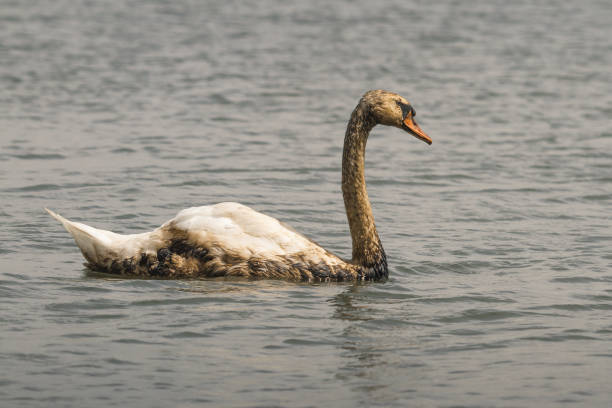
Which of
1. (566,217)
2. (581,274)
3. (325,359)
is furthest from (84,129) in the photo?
(325,359)

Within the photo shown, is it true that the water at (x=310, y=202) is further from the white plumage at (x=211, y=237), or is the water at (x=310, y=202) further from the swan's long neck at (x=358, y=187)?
the swan's long neck at (x=358, y=187)

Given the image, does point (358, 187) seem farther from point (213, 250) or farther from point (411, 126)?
point (213, 250)

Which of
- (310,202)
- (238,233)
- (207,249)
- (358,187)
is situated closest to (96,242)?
(207,249)

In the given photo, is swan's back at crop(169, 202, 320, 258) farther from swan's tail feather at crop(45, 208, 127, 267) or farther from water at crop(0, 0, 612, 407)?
swan's tail feather at crop(45, 208, 127, 267)

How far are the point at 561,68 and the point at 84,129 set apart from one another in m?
10.3

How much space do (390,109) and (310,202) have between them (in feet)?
10.4

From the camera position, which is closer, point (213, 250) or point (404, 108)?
point (213, 250)

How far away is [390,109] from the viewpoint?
10.2 metres

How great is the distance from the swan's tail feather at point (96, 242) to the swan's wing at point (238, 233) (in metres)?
0.42

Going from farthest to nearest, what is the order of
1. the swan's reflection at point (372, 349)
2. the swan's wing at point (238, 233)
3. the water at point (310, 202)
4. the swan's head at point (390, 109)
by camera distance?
the swan's head at point (390, 109)
the swan's wing at point (238, 233)
the water at point (310, 202)
the swan's reflection at point (372, 349)

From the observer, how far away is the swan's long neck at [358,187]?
10219mm

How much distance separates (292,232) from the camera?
993 centimetres

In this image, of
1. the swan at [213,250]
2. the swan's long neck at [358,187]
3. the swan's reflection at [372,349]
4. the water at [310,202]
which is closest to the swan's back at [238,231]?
the swan at [213,250]

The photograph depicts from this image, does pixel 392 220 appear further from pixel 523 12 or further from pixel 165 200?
pixel 523 12
